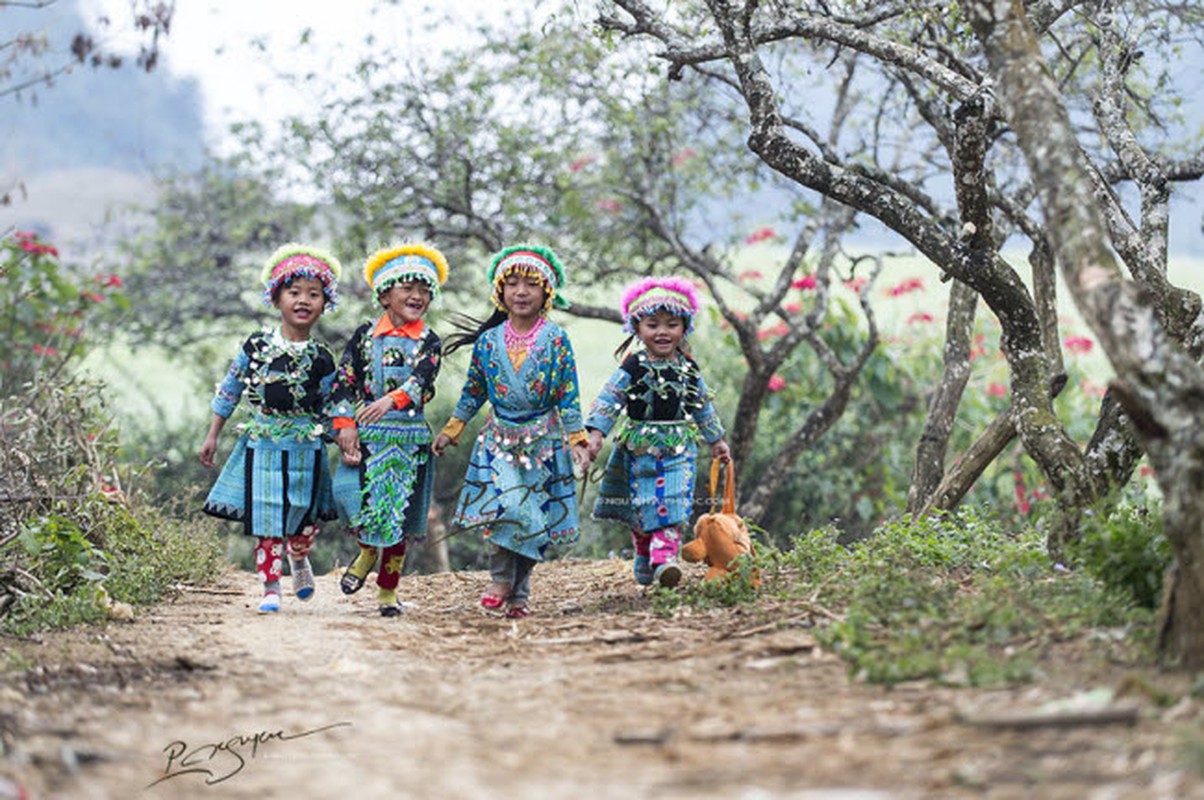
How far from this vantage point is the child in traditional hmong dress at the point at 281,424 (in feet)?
22.2

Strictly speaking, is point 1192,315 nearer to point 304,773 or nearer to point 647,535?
point 647,535

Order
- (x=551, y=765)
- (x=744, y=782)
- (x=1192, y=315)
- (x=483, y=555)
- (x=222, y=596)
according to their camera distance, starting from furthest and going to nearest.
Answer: (x=483, y=555) → (x=222, y=596) → (x=1192, y=315) → (x=551, y=765) → (x=744, y=782)

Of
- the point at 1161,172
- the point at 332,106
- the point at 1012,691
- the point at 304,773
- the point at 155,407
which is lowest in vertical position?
the point at 304,773

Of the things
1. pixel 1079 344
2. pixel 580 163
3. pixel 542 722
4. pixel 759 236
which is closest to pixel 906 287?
pixel 759 236

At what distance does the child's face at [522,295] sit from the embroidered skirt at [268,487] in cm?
126

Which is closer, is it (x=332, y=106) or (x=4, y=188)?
(x=4, y=188)


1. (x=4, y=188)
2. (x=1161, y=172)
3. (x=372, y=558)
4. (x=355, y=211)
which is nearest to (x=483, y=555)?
(x=355, y=211)

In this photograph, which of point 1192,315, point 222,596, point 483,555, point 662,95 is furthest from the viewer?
point 483,555

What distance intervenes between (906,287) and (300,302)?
7.62 metres

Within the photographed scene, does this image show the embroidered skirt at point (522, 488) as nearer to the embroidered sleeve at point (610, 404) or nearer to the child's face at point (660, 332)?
the embroidered sleeve at point (610, 404)

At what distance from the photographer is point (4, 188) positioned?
264 inches

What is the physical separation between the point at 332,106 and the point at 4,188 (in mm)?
4701
